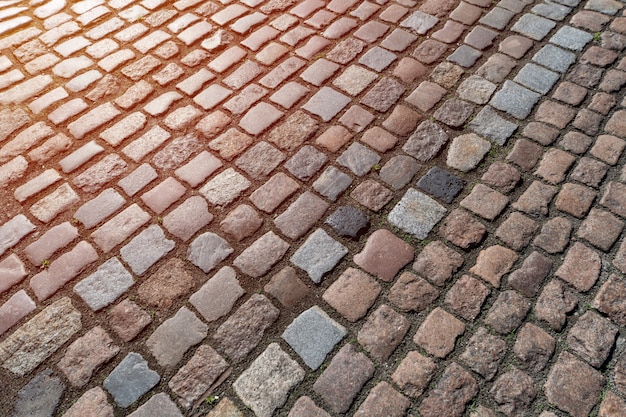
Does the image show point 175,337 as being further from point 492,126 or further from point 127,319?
point 492,126

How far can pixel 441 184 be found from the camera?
276 cm

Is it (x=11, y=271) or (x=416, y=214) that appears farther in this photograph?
(x=416, y=214)

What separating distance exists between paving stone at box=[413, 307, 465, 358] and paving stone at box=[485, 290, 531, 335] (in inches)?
6.2

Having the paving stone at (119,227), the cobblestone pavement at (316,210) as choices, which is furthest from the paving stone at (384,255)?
the paving stone at (119,227)

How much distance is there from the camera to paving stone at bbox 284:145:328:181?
2861 millimetres

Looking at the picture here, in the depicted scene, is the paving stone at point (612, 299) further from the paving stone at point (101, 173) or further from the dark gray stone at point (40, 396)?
the paving stone at point (101, 173)

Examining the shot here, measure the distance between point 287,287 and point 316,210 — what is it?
507 mm

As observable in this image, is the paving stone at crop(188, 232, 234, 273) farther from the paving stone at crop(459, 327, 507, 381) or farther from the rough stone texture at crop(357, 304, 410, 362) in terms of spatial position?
the paving stone at crop(459, 327, 507, 381)

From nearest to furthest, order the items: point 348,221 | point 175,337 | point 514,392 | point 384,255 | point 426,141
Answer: point 514,392 → point 175,337 → point 384,255 → point 348,221 → point 426,141

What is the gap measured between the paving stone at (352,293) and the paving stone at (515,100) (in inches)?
61.4

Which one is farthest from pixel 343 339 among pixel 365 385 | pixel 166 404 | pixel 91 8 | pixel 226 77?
pixel 91 8

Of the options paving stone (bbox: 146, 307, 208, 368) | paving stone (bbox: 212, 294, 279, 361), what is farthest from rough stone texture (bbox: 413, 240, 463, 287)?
paving stone (bbox: 146, 307, 208, 368)

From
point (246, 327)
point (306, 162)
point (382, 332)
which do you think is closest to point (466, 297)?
point (382, 332)

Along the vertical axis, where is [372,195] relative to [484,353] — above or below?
above
